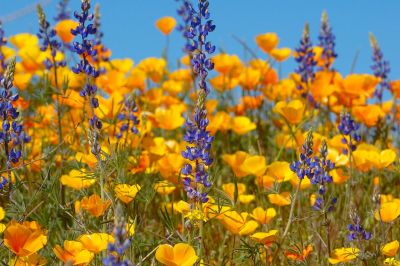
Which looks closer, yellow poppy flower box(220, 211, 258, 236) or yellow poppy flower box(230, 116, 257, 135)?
yellow poppy flower box(220, 211, 258, 236)

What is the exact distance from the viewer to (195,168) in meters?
2.60

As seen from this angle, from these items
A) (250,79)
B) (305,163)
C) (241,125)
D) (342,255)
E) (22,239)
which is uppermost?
(250,79)

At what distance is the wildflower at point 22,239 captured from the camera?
8.28 feet

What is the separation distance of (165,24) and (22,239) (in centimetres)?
398

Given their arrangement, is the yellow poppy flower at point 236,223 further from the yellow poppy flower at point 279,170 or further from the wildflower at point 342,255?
the yellow poppy flower at point 279,170

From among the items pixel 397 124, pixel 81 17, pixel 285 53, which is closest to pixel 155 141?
pixel 81 17

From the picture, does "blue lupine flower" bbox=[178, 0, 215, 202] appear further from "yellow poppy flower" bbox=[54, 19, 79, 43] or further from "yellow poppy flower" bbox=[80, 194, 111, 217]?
"yellow poppy flower" bbox=[54, 19, 79, 43]

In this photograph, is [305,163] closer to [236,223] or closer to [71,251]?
[236,223]

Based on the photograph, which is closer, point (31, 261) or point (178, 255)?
point (178, 255)

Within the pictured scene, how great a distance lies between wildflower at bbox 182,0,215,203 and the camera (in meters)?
2.56

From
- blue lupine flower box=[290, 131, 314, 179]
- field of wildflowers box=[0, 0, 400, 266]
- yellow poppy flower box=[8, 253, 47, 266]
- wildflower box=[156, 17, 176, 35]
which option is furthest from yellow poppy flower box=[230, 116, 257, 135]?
yellow poppy flower box=[8, 253, 47, 266]

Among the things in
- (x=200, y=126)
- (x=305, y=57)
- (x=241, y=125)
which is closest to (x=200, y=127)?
(x=200, y=126)

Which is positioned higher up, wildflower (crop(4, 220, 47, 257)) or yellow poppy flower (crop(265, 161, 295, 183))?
yellow poppy flower (crop(265, 161, 295, 183))

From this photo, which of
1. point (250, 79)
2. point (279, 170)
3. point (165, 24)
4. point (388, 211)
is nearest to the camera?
point (388, 211)
